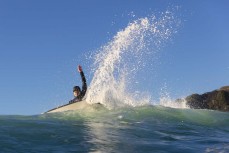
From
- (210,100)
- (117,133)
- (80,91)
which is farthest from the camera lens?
(210,100)

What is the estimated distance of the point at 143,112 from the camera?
19.9 meters

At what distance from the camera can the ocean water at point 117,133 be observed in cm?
1080

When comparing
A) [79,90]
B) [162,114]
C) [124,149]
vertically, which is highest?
[79,90]

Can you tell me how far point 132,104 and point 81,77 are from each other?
317cm

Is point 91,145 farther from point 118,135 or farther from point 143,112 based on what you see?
point 143,112

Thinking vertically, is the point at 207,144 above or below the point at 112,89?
below

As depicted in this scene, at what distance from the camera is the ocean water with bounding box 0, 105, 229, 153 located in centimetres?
1080

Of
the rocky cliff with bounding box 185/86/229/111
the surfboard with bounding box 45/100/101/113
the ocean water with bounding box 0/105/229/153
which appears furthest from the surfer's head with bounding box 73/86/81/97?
the rocky cliff with bounding box 185/86/229/111

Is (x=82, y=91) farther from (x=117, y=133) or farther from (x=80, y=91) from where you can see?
(x=117, y=133)

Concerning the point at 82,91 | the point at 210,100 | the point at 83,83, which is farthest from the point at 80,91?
the point at 210,100

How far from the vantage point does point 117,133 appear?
13.4 meters

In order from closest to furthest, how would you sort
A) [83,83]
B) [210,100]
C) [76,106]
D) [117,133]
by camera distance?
[117,133] → [76,106] → [83,83] → [210,100]

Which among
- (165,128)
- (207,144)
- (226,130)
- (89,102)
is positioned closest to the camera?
(207,144)

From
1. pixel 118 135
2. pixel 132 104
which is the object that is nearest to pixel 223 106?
pixel 132 104
